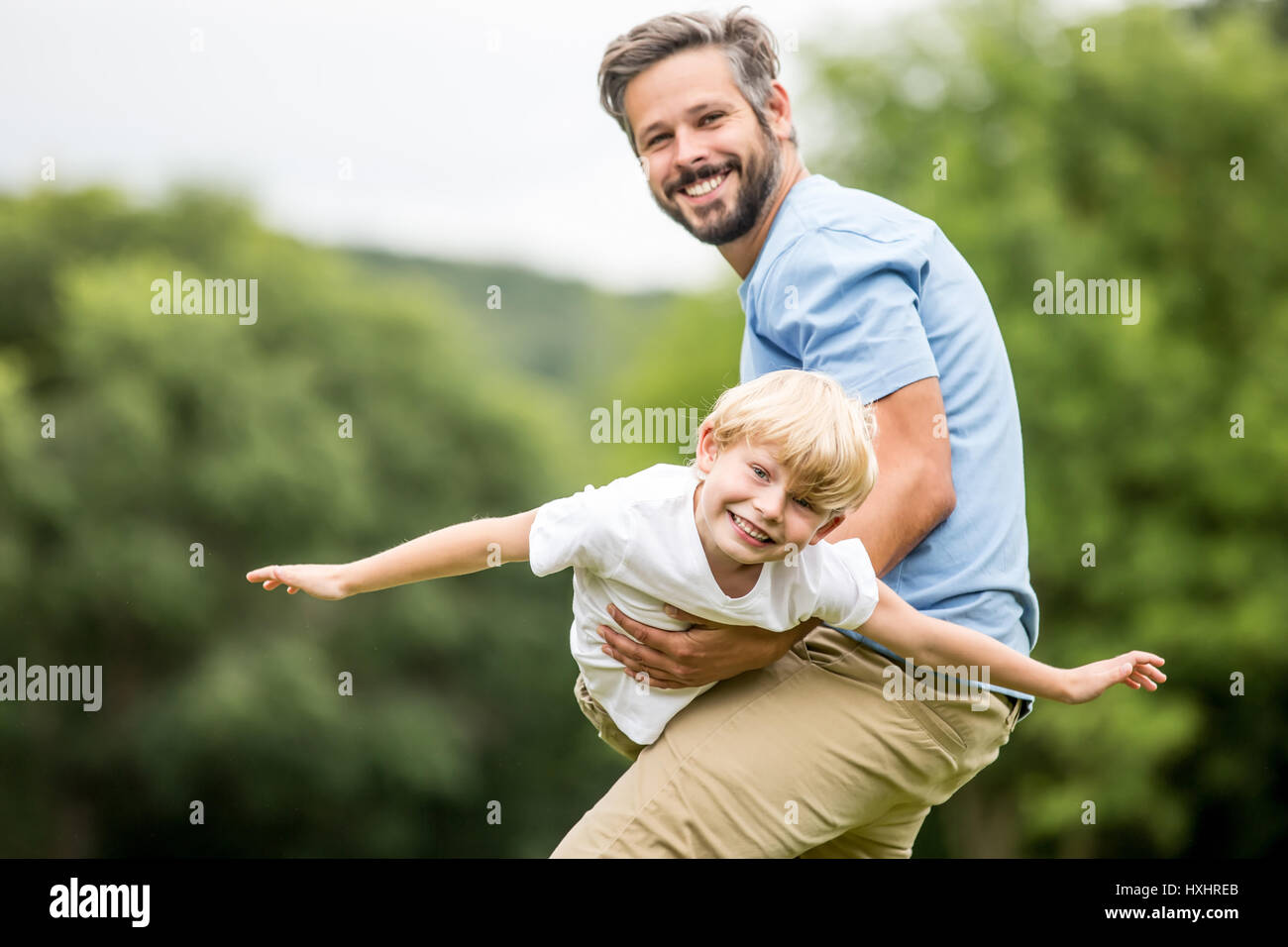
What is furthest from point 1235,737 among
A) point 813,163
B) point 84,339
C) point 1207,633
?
point 84,339

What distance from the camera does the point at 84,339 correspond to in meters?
24.1

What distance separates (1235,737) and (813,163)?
34.6 feet

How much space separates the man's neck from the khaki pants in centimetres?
102

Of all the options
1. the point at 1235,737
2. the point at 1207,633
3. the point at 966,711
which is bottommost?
the point at 1235,737

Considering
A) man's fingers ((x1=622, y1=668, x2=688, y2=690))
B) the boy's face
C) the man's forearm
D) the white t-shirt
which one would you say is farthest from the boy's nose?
man's fingers ((x1=622, y1=668, x2=688, y2=690))

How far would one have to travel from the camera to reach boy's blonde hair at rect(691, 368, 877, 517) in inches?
114

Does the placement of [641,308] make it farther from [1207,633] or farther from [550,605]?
[1207,633]

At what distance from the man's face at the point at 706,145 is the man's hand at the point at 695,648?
1043mm

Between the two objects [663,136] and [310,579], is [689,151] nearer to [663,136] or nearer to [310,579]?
[663,136]

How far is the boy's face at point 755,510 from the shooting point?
2.91 m

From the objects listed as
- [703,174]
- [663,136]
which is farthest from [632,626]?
[663,136]

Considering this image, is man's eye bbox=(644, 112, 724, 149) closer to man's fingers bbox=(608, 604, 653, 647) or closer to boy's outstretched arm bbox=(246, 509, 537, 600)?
boy's outstretched arm bbox=(246, 509, 537, 600)

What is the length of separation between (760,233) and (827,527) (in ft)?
2.84
